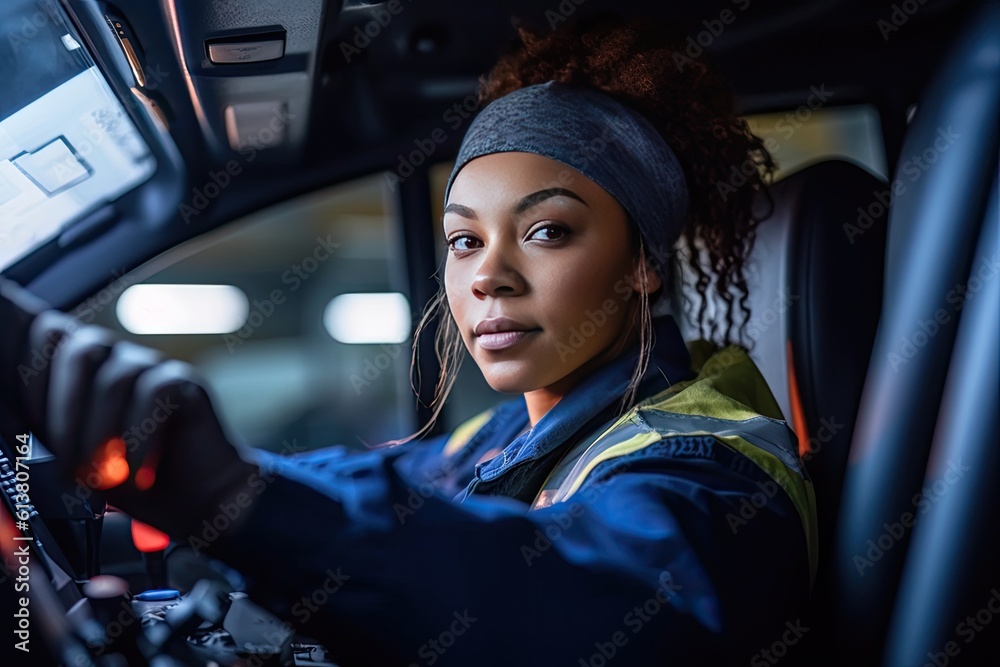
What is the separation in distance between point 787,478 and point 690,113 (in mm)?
514

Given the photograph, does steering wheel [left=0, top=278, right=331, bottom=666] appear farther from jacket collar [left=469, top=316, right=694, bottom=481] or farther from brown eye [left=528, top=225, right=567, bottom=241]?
brown eye [left=528, top=225, right=567, bottom=241]

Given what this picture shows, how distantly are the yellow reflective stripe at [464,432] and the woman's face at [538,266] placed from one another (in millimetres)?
308

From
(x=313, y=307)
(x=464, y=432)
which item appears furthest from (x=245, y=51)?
(x=464, y=432)

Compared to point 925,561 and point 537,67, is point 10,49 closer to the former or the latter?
point 537,67

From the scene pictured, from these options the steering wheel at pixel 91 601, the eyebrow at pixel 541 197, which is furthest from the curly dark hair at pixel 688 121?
the steering wheel at pixel 91 601

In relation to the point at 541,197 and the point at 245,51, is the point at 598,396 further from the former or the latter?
the point at 245,51

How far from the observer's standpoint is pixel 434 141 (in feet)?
4.59

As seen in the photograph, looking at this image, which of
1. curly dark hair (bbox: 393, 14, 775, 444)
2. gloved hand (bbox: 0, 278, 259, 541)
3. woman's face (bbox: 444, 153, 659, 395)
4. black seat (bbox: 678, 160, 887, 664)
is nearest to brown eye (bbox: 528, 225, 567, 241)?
woman's face (bbox: 444, 153, 659, 395)

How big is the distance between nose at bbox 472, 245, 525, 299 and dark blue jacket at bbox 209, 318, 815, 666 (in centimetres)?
14

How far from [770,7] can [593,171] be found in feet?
1.49

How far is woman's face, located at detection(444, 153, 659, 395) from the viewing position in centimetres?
99

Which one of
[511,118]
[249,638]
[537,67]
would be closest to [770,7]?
[537,67]

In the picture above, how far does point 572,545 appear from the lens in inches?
→ 26.8

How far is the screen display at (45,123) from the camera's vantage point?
90 centimetres
